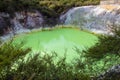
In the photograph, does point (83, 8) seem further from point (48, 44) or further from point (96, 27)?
point (48, 44)

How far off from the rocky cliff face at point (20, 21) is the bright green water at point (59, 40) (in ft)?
6.94

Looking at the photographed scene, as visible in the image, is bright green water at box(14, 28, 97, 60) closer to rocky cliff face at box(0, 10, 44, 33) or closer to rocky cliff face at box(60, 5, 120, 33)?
rocky cliff face at box(60, 5, 120, 33)

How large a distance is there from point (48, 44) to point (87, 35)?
3.32m

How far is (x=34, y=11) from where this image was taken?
27.5m

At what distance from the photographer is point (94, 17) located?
25.7 metres

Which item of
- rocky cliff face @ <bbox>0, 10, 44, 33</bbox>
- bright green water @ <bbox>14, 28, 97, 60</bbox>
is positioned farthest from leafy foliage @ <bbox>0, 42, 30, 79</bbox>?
rocky cliff face @ <bbox>0, 10, 44, 33</bbox>

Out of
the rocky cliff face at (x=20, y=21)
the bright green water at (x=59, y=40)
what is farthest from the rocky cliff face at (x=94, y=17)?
the rocky cliff face at (x=20, y=21)

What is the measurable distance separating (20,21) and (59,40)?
6032mm

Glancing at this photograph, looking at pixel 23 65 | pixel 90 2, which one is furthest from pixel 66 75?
pixel 90 2

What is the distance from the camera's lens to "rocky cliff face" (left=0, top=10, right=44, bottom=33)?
945 inches

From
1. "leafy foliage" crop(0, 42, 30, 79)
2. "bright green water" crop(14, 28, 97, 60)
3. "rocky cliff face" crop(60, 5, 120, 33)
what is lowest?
"rocky cliff face" crop(60, 5, 120, 33)

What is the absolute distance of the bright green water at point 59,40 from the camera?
1789 cm

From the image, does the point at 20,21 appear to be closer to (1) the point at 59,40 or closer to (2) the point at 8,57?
(1) the point at 59,40

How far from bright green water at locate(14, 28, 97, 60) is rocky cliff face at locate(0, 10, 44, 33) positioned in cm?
212
